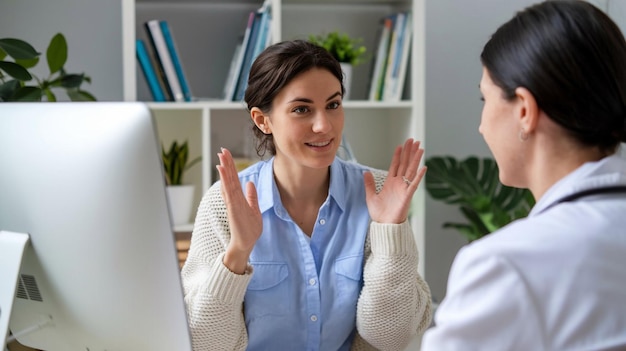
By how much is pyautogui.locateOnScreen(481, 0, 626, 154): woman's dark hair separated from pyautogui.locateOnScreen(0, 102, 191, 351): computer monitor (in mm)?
471

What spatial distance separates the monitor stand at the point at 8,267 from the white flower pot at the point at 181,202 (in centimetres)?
179

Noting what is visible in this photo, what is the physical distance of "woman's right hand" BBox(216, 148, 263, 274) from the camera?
1.53 metres

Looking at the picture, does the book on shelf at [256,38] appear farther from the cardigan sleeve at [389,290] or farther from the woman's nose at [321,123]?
the cardigan sleeve at [389,290]

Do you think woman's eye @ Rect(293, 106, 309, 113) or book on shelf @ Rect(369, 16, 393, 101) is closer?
woman's eye @ Rect(293, 106, 309, 113)

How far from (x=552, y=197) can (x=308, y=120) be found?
77 centimetres

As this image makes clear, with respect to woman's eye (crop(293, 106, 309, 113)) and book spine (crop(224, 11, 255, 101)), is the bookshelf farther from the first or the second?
woman's eye (crop(293, 106, 309, 113))

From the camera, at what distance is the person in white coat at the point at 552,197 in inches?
34.6

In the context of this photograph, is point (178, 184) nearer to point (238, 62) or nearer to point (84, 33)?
point (238, 62)

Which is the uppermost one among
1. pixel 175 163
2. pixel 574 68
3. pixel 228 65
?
pixel 574 68

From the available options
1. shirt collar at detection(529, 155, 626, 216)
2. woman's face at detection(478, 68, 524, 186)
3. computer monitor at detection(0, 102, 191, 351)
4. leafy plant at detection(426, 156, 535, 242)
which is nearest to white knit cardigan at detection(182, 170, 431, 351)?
computer monitor at detection(0, 102, 191, 351)

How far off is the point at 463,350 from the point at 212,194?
93 cm

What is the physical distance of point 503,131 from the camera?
108 cm

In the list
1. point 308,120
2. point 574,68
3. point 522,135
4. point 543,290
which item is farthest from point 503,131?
point 308,120

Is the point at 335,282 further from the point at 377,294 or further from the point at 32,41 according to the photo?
the point at 32,41
